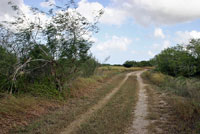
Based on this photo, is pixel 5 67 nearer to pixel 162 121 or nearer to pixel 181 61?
pixel 162 121

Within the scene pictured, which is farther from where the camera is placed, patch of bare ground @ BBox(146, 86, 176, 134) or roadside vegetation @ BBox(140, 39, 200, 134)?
roadside vegetation @ BBox(140, 39, 200, 134)

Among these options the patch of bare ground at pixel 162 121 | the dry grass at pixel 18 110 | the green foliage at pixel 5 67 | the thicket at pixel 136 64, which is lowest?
the patch of bare ground at pixel 162 121

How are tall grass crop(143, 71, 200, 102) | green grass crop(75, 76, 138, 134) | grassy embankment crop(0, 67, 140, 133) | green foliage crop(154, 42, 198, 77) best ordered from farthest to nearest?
green foliage crop(154, 42, 198, 77) < tall grass crop(143, 71, 200, 102) < grassy embankment crop(0, 67, 140, 133) < green grass crop(75, 76, 138, 134)

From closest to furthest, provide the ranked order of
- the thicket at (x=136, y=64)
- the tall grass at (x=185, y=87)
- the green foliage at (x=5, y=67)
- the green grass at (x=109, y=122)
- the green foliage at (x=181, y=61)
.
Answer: the green grass at (x=109, y=122) < the green foliage at (x=5, y=67) < the tall grass at (x=185, y=87) < the green foliage at (x=181, y=61) < the thicket at (x=136, y=64)

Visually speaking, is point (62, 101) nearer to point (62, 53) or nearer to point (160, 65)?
point (62, 53)

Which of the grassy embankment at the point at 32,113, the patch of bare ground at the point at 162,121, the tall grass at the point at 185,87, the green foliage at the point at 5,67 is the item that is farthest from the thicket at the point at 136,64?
the green foliage at the point at 5,67

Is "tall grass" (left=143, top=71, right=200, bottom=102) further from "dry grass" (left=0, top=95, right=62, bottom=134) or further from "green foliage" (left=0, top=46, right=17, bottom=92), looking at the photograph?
"green foliage" (left=0, top=46, right=17, bottom=92)

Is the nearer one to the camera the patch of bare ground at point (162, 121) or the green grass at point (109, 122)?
the green grass at point (109, 122)

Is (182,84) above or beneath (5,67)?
beneath

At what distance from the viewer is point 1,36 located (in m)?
8.26

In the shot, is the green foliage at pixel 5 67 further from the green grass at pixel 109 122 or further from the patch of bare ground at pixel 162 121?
the patch of bare ground at pixel 162 121

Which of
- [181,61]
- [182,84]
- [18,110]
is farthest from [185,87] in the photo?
[181,61]

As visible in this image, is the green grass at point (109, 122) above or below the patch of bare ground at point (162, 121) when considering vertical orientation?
above

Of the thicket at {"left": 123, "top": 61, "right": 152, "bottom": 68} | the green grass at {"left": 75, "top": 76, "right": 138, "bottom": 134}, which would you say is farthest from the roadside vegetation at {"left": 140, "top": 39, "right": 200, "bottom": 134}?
the thicket at {"left": 123, "top": 61, "right": 152, "bottom": 68}
